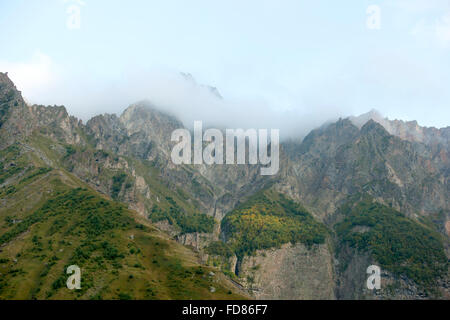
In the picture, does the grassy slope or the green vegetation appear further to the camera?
the grassy slope

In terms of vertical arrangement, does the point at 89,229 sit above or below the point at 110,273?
above

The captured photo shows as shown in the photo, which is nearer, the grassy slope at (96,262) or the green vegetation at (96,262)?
the green vegetation at (96,262)

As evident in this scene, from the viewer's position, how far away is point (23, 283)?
474 ft
